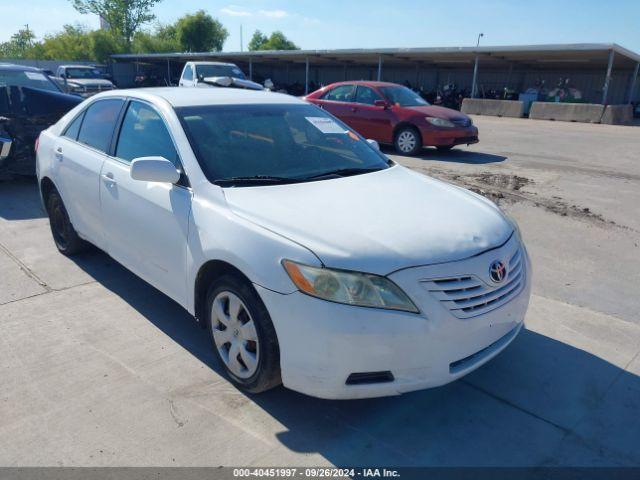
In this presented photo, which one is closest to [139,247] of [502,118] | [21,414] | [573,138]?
[21,414]

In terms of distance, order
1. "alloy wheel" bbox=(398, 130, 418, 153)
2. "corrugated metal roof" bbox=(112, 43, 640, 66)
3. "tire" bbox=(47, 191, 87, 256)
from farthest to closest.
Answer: "corrugated metal roof" bbox=(112, 43, 640, 66) < "alloy wheel" bbox=(398, 130, 418, 153) < "tire" bbox=(47, 191, 87, 256)

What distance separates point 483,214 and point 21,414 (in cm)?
285

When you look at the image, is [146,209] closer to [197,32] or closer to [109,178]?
[109,178]

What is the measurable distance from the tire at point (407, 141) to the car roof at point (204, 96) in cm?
701

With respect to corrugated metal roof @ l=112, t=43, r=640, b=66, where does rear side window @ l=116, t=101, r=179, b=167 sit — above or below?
below

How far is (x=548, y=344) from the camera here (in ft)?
11.3

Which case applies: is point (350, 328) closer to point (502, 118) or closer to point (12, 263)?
point (12, 263)

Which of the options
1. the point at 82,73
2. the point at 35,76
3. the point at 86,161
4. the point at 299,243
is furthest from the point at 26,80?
the point at 82,73

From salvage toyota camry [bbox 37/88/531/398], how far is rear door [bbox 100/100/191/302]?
13mm

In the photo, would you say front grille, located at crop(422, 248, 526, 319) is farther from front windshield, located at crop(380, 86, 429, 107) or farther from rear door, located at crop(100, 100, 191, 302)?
front windshield, located at crop(380, 86, 429, 107)

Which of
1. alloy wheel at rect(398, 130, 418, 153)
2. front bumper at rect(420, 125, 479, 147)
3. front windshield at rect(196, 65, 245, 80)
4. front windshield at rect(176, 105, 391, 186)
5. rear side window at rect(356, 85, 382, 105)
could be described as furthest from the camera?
front windshield at rect(196, 65, 245, 80)

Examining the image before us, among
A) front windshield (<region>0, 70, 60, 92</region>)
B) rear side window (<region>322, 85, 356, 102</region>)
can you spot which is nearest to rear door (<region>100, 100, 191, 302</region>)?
front windshield (<region>0, 70, 60, 92</region>)

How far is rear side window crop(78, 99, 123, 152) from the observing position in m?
3.94

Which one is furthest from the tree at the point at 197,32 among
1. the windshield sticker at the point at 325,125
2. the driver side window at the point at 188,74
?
the windshield sticker at the point at 325,125
